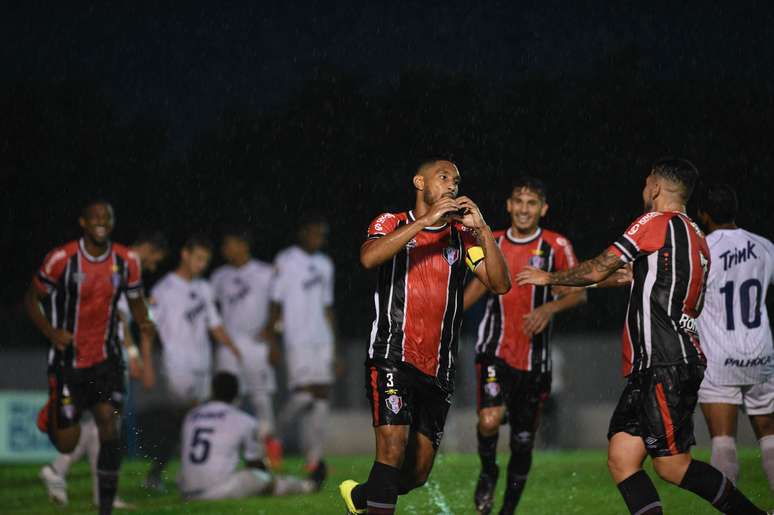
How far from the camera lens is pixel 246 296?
12.8 meters

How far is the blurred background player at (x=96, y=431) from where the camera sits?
9961 millimetres

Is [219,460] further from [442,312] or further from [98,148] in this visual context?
[98,148]

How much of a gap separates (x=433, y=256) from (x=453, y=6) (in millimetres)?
24891

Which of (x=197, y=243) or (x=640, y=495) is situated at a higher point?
(x=197, y=243)

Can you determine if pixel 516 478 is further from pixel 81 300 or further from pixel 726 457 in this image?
pixel 81 300

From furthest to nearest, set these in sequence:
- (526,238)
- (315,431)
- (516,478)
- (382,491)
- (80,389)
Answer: (315,431) → (80,389) → (526,238) → (516,478) → (382,491)

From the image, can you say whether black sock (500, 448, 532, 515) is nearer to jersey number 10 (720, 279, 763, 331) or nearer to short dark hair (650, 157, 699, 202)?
jersey number 10 (720, 279, 763, 331)

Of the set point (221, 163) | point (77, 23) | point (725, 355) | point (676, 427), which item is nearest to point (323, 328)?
point (725, 355)

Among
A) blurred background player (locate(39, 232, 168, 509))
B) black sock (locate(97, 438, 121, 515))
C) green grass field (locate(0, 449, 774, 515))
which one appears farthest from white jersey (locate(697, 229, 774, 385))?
blurred background player (locate(39, 232, 168, 509))

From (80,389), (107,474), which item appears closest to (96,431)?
(80,389)

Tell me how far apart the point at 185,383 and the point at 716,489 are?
25.6 feet

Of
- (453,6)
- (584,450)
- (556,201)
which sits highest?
(453,6)

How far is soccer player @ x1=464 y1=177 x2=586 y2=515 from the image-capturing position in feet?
25.4

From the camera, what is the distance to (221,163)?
23.7 m
